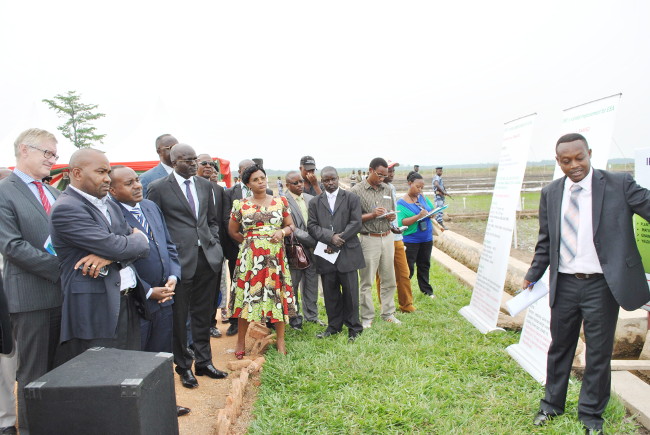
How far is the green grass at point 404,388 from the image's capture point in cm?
331

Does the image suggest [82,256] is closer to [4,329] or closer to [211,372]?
[4,329]

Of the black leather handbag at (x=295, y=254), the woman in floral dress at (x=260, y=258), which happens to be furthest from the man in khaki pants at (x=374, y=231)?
the woman in floral dress at (x=260, y=258)

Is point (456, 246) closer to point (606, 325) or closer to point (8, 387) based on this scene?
point (606, 325)

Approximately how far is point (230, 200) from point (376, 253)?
1.91 meters

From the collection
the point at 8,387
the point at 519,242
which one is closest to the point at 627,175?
the point at 8,387

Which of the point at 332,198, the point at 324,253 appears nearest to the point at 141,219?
the point at 324,253

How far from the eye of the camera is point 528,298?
11.6 ft

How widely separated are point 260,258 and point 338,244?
98 centimetres

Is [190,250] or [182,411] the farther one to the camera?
[190,250]

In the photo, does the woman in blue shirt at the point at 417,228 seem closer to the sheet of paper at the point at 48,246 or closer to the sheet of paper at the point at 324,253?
the sheet of paper at the point at 324,253

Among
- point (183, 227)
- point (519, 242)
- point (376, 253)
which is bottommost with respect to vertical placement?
point (519, 242)

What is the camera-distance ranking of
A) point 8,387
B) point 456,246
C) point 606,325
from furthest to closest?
point 456,246
point 8,387
point 606,325

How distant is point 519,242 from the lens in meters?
12.3

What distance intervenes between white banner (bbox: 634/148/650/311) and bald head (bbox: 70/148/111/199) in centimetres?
387
